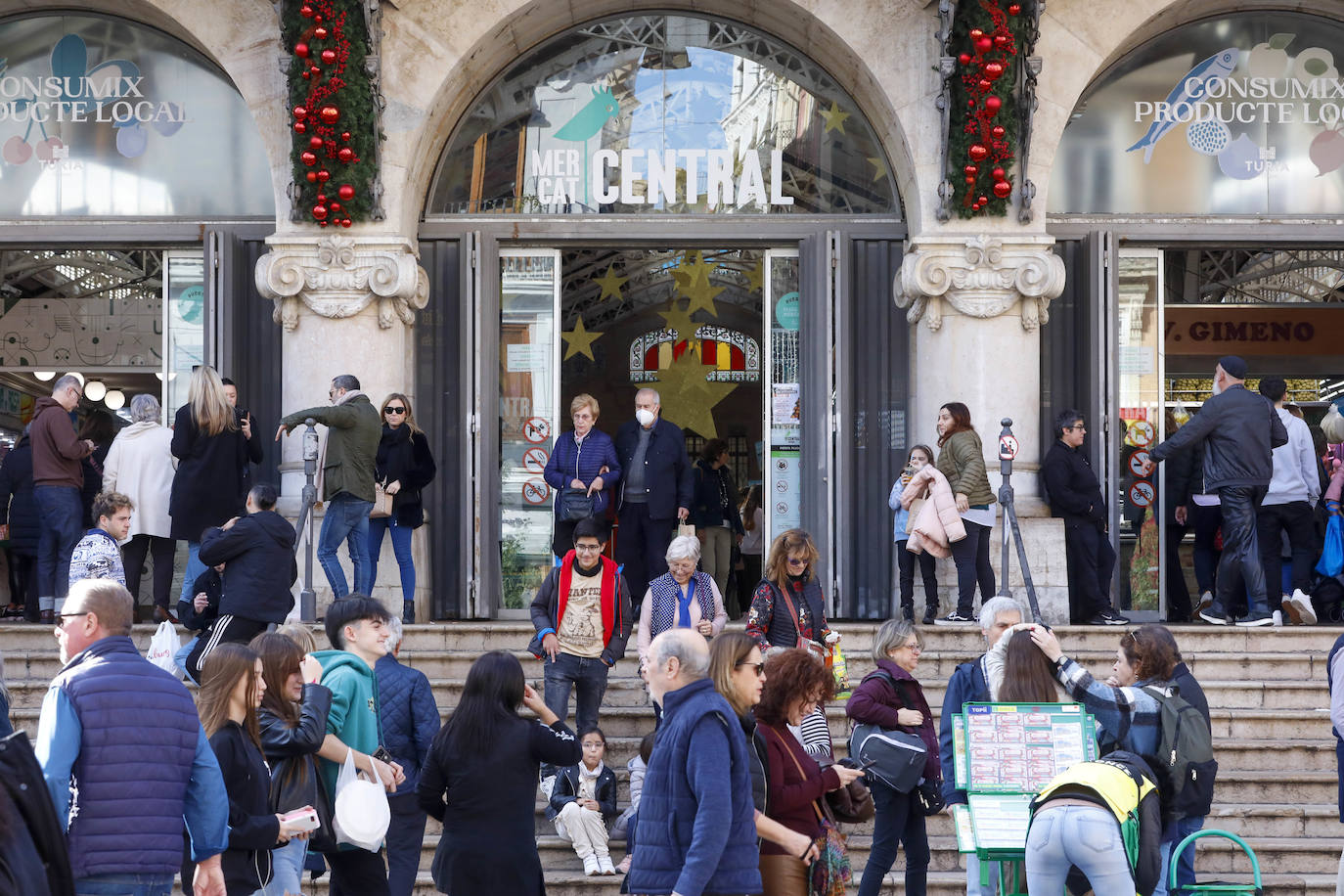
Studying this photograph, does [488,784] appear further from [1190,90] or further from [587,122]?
[1190,90]

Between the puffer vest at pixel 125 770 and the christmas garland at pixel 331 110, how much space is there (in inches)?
288

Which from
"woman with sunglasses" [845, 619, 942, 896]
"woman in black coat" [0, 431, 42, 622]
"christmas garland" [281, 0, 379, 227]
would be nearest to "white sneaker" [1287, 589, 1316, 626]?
"woman with sunglasses" [845, 619, 942, 896]

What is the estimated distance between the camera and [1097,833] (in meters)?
5.83

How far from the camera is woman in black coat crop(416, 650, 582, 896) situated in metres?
6.14

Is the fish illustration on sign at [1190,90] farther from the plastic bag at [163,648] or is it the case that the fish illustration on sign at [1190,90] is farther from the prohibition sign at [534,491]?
the plastic bag at [163,648]

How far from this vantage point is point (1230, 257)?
16.9 m

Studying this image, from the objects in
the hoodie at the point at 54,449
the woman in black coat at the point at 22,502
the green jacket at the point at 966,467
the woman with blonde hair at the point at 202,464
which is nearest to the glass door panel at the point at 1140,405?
the green jacket at the point at 966,467

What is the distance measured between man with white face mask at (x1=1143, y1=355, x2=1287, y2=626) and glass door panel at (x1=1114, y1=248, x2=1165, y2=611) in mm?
1838

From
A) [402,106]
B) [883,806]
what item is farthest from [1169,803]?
[402,106]

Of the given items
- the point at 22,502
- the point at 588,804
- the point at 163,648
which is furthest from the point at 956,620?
the point at 22,502

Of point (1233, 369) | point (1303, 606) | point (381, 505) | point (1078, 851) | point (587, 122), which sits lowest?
point (1078, 851)

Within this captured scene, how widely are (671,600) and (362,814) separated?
341cm

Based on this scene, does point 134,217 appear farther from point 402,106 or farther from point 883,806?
point 883,806

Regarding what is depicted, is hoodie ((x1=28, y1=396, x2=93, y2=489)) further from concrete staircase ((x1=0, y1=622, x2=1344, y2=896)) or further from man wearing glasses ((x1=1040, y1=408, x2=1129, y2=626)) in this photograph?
man wearing glasses ((x1=1040, y1=408, x2=1129, y2=626))
